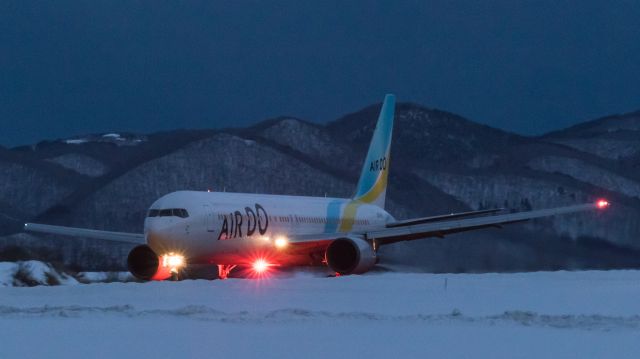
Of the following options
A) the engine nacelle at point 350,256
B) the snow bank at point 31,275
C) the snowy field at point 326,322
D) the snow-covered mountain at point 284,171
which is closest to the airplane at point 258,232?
the engine nacelle at point 350,256

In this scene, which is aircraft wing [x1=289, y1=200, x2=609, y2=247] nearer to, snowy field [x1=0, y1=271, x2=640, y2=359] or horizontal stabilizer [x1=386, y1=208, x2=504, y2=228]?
horizontal stabilizer [x1=386, y1=208, x2=504, y2=228]

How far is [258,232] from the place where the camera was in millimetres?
33656

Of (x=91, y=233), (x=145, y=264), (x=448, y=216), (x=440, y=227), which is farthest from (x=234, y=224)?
(x=448, y=216)

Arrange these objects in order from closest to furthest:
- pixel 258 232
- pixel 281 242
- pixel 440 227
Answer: pixel 258 232
pixel 440 227
pixel 281 242

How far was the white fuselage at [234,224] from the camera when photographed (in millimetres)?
29469

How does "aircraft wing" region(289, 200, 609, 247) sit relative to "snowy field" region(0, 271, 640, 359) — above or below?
above

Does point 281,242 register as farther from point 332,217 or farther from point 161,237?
point 161,237

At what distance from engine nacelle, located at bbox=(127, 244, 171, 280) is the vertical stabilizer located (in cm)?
1462

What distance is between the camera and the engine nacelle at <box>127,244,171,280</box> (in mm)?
31297

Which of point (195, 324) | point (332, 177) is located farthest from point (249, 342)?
point (332, 177)

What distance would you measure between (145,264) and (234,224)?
3172 millimetres

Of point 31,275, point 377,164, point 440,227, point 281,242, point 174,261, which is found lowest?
point 31,275

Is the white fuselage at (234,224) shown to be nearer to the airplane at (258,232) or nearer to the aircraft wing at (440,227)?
the airplane at (258,232)

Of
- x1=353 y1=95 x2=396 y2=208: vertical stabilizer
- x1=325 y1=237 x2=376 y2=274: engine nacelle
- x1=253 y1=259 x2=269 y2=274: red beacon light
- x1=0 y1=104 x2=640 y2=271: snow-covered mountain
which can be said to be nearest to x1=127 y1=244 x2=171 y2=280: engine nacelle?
x1=253 y1=259 x2=269 y2=274: red beacon light
